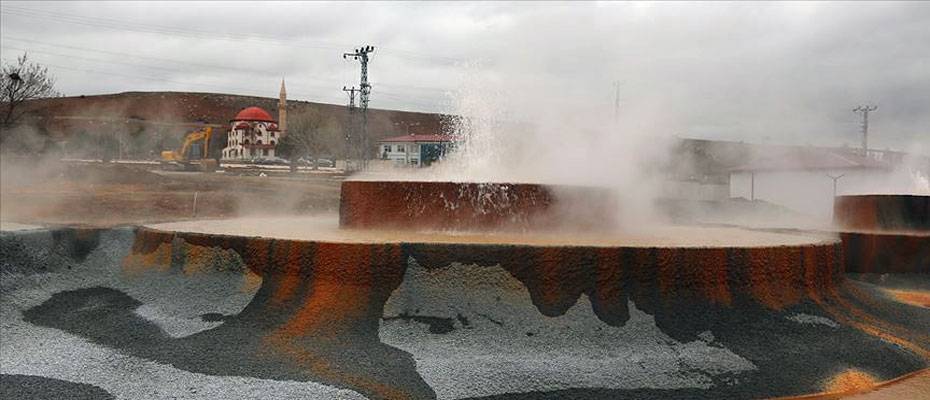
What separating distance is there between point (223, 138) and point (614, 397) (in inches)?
2838

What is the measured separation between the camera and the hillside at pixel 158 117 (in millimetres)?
59938

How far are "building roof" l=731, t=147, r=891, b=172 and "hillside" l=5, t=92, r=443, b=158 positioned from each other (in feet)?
118

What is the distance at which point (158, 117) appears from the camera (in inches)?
3076

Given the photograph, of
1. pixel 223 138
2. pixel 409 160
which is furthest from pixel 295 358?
pixel 223 138

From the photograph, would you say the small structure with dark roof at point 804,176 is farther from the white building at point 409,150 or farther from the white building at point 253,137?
the white building at point 253,137

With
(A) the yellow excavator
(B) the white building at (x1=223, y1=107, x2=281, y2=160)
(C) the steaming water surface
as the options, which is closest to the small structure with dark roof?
(C) the steaming water surface

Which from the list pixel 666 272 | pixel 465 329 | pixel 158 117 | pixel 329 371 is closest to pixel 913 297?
pixel 666 272

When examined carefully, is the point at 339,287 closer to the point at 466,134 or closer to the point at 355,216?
the point at 355,216

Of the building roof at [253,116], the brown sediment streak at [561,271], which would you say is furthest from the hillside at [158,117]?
the brown sediment streak at [561,271]

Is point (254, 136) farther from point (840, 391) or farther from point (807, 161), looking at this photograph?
point (840, 391)

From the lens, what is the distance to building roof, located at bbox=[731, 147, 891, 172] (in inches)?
1293

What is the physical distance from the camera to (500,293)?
5367 mm

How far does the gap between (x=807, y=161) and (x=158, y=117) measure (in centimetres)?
6889

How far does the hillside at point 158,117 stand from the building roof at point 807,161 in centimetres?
3610
